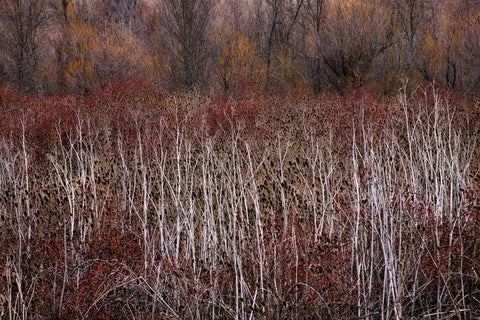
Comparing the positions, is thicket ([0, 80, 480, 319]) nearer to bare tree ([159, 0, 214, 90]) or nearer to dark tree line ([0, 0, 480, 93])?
dark tree line ([0, 0, 480, 93])

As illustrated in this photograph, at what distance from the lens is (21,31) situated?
15.7 meters

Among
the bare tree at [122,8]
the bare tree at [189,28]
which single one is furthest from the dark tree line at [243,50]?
the bare tree at [122,8]

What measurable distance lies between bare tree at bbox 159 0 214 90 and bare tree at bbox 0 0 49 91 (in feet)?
17.5

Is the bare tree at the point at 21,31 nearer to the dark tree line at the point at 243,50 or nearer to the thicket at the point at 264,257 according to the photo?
the dark tree line at the point at 243,50

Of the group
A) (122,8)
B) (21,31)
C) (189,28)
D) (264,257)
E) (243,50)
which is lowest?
(264,257)

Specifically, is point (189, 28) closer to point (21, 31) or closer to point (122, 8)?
point (21, 31)

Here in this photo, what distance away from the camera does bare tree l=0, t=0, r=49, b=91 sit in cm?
1544

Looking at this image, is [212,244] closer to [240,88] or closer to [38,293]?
[38,293]

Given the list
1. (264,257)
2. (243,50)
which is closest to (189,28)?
(243,50)

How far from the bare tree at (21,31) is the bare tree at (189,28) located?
5.33 meters

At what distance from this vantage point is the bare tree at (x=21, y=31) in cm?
1544

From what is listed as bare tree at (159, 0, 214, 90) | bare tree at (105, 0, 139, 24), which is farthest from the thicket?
bare tree at (105, 0, 139, 24)

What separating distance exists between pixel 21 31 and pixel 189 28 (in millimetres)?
6798

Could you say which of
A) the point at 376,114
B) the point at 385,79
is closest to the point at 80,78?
the point at 385,79
